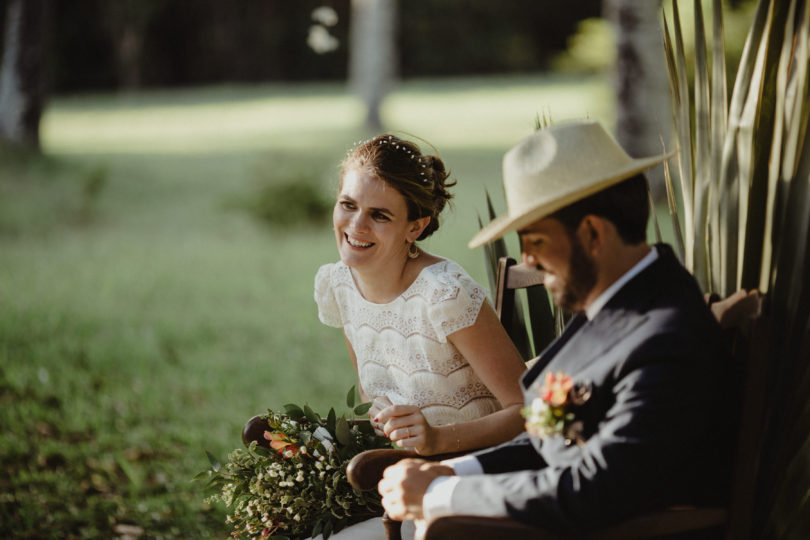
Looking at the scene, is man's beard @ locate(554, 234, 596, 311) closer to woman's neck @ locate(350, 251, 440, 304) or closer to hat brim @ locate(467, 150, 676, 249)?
hat brim @ locate(467, 150, 676, 249)

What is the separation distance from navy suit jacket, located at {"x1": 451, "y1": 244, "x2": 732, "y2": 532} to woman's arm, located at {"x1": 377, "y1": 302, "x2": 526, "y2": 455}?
0.37 m

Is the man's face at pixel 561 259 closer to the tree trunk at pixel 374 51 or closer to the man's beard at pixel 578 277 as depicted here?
the man's beard at pixel 578 277

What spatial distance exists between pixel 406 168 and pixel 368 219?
0.18 m

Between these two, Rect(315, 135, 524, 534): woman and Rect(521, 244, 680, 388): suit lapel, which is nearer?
Rect(521, 244, 680, 388): suit lapel

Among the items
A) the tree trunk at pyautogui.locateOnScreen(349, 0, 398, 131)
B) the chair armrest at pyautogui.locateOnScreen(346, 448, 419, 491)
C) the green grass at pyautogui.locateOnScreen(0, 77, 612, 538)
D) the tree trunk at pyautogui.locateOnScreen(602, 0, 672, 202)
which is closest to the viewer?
the chair armrest at pyautogui.locateOnScreen(346, 448, 419, 491)

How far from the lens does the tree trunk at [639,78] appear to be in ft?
32.0

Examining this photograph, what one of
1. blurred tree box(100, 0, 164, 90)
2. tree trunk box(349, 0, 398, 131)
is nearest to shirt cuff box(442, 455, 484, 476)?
tree trunk box(349, 0, 398, 131)

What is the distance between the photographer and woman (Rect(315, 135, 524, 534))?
245cm

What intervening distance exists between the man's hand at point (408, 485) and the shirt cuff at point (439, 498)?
25mm

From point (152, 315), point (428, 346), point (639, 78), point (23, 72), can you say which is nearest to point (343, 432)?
point (428, 346)

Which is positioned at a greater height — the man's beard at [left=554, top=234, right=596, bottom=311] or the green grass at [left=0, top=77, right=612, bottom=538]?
the man's beard at [left=554, top=234, right=596, bottom=311]

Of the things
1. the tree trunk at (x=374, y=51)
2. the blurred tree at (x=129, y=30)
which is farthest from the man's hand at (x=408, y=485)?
the blurred tree at (x=129, y=30)

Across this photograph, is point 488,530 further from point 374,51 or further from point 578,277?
point 374,51

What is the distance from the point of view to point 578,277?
5.90 ft
